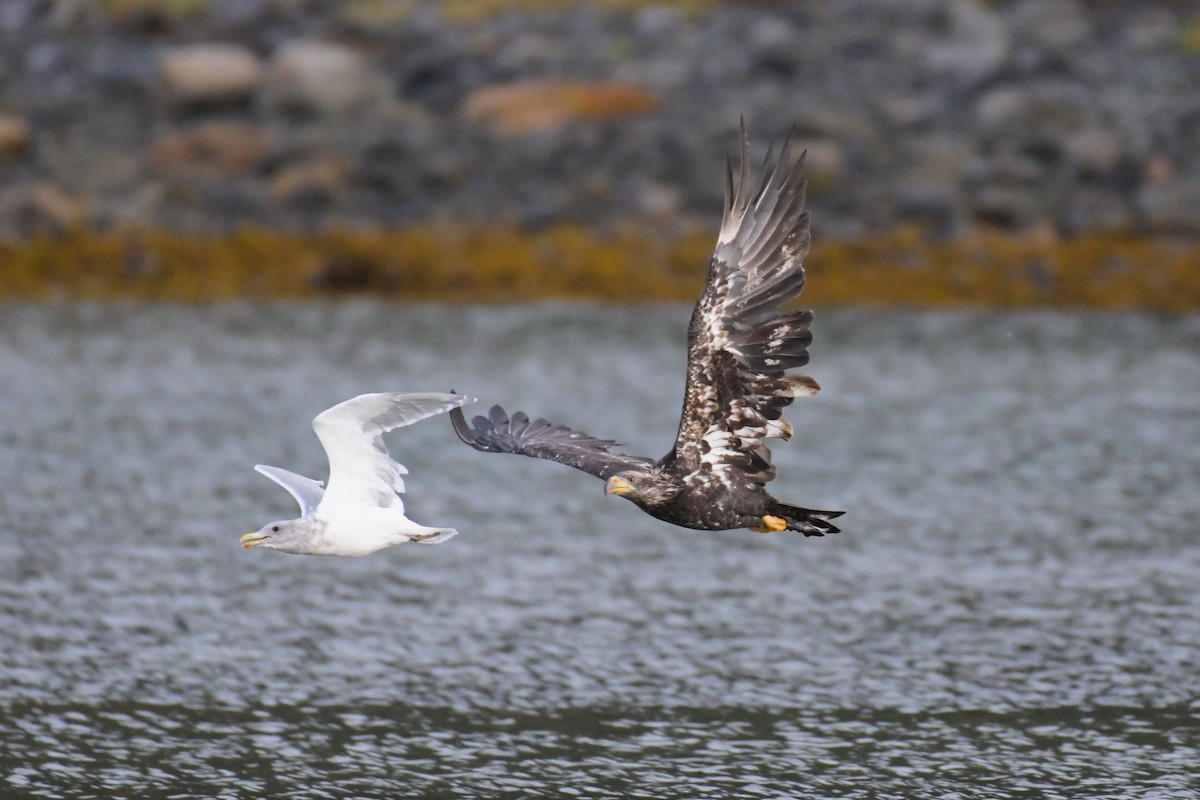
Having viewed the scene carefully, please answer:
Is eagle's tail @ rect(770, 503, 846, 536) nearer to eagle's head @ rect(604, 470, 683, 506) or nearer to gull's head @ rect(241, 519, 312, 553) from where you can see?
eagle's head @ rect(604, 470, 683, 506)

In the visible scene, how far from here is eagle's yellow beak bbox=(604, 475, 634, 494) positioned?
11.8 meters

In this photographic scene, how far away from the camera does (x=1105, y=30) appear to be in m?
44.2

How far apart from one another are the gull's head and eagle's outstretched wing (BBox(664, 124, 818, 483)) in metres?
2.30

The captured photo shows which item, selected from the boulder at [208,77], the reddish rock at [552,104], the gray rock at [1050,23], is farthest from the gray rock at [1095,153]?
the boulder at [208,77]

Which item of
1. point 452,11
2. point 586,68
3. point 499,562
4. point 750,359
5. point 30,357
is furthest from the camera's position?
point 452,11

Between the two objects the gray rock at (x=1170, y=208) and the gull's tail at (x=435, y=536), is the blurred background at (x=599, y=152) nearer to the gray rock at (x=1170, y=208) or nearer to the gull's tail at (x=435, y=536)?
the gray rock at (x=1170, y=208)

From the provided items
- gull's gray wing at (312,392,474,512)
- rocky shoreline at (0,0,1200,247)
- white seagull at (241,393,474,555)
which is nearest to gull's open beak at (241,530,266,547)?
white seagull at (241,393,474,555)

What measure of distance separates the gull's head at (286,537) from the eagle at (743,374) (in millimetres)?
1805

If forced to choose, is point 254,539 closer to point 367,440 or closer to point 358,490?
point 358,490

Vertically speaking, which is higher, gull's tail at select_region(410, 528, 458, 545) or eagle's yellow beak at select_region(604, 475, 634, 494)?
eagle's yellow beak at select_region(604, 475, 634, 494)

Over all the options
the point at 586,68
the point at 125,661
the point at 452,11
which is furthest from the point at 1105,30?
the point at 125,661

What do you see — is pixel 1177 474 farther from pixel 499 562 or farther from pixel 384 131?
pixel 384 131

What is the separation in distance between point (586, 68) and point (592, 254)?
31.9ft

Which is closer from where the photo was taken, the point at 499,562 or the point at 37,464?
the point at 499,562
